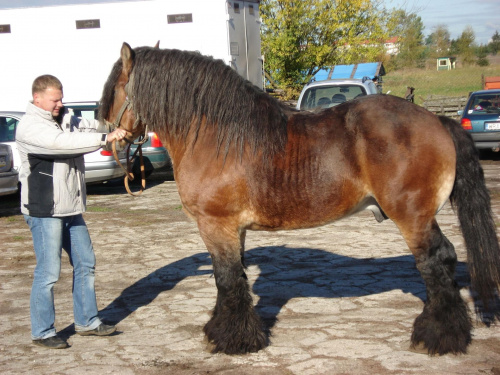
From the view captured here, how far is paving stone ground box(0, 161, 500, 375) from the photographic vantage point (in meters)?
4.00

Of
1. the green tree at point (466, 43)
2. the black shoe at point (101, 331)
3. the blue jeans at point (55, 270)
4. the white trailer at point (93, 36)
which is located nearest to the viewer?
the blue jeans at point (55, 270)

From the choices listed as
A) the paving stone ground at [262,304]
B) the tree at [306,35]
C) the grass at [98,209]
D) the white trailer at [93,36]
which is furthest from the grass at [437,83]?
the paving stone ground at [262,304]

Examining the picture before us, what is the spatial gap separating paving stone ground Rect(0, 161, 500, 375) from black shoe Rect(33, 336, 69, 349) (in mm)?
50

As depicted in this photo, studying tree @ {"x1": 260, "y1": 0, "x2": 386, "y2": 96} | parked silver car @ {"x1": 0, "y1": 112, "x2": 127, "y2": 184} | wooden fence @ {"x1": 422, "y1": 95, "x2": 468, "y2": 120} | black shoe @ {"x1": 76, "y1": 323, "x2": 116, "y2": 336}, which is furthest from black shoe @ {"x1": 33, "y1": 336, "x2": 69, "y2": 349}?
wooden fence @ {"x1": 422, "y1": 95, "x2": 468, "y2": 120}

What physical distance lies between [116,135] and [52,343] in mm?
1597

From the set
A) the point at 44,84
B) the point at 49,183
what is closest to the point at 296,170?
the point at 49,183

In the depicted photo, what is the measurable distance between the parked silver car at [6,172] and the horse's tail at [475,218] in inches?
311

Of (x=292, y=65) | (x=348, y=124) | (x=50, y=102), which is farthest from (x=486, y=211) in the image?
(x=292, y=65)

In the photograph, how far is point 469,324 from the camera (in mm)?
4051

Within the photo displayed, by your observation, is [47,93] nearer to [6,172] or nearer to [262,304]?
[262,304]

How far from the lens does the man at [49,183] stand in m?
4.26

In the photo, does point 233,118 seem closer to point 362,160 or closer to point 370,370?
point 362,160

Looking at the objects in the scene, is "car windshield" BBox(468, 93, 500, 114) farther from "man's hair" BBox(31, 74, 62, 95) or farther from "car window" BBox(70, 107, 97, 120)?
"man's hair" BBox(31, 74, 62, 95)

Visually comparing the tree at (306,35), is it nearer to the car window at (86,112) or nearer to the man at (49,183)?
the car window at (86,112)
